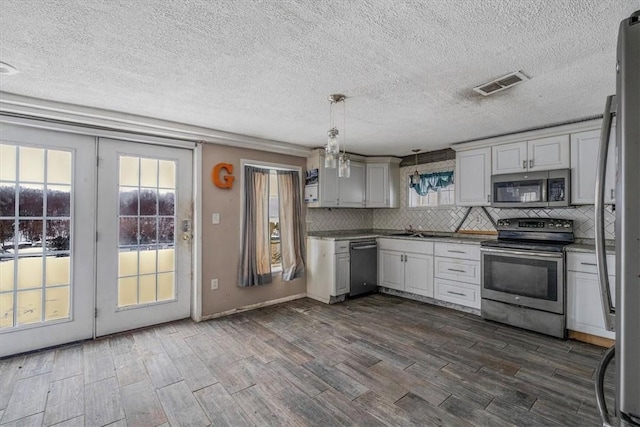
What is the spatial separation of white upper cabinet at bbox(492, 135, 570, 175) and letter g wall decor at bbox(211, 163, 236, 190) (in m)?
3.25

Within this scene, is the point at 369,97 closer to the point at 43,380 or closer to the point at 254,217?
the point at 254,217

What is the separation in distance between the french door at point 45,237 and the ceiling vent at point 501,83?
3.57 m

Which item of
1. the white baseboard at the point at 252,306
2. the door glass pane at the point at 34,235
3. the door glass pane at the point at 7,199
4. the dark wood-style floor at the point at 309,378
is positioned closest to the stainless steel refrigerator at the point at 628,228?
the dark wood-style floor at the point at 309,378

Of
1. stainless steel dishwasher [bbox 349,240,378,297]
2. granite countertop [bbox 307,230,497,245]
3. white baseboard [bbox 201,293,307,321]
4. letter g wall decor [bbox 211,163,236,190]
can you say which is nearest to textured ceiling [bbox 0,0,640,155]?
letter g wall decor [bbox 211,163,236,190]

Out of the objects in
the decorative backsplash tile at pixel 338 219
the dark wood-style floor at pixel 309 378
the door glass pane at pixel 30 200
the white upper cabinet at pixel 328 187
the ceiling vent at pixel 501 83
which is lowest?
the dark wood-style floor at pixel 309 378

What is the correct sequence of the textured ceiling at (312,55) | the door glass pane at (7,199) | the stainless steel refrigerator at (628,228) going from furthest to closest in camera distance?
the door glass pane at (7,199)
the textured ceiling at (312,55)
the stainless steel refrigerator at (628,228)

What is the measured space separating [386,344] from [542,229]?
2.27 m

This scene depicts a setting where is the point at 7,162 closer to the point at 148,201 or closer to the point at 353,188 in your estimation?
the point at 148,201

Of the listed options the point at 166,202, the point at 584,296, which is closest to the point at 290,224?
the point at 166,202

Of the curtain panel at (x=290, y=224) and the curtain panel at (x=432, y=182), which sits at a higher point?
the curtain panel at (x=432, y=182)

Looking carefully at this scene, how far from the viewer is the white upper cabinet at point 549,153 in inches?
134

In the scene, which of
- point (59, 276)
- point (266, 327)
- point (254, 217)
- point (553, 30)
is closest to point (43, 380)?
point (59, 276)

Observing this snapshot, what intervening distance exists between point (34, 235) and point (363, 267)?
374cm

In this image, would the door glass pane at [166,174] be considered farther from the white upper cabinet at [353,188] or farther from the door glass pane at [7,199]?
the white upper cabinet at [353,188]
